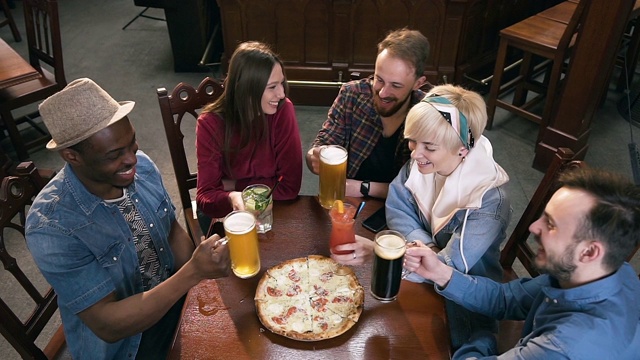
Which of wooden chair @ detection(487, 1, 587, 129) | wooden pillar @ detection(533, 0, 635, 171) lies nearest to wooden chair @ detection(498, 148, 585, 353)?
wooden pillar @ detection(533, 0, 635, 171)

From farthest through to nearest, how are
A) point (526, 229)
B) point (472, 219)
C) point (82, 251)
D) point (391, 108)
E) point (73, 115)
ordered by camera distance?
point (391, 108) → point (526, 229) → point (472, 219) → point (82, 251) → point (73, 115)

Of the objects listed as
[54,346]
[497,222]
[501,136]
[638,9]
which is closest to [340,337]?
[497,222]

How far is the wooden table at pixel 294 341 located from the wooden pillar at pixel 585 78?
2377 millimetres

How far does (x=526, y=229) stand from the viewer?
6.25 ft

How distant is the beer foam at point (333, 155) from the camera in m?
1.84

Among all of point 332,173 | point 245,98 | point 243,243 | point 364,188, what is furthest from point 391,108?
point 243,243

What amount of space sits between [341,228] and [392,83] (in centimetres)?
77

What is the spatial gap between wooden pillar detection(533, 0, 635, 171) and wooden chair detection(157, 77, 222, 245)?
2.41 metres

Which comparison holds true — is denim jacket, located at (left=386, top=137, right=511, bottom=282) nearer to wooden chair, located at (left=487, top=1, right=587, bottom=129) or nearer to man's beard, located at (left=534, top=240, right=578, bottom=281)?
man's beard, located at (left=534, top=240, right=578, bottom=281)

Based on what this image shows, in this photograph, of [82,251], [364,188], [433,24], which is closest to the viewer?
[82,251]

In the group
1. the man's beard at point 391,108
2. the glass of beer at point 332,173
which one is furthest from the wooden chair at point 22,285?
the man's beard at point 391,108

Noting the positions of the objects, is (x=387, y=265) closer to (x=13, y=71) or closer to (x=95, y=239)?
(x=95, y=239)

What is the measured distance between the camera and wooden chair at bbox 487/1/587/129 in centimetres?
342

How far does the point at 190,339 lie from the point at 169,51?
457cm
